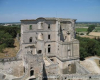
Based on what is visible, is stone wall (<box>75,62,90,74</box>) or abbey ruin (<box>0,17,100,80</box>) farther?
stone wall (<box>75,62,90,74</box>)

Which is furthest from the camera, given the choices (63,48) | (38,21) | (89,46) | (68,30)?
(89,46)

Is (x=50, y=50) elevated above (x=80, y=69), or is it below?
above

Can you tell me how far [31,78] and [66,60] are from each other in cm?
992

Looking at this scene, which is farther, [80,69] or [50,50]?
[50,50]

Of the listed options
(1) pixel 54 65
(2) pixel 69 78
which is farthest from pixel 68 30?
(2) pixel 69 78

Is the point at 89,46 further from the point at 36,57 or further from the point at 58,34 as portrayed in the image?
the point at 36,57

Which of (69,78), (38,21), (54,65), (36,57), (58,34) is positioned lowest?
(69,78)

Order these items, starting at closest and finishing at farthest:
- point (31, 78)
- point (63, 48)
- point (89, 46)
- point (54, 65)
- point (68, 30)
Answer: point (31, 78), point (54, 65), point (63, 48), point (68, 30), point (89, 46)

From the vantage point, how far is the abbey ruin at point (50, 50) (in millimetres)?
24281

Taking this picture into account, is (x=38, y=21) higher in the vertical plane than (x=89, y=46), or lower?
higher

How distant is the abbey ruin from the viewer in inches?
956

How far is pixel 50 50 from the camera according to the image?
3181 centimetres

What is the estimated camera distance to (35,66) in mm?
21438

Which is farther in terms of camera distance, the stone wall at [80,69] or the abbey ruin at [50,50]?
the stone wall at [80,69]
